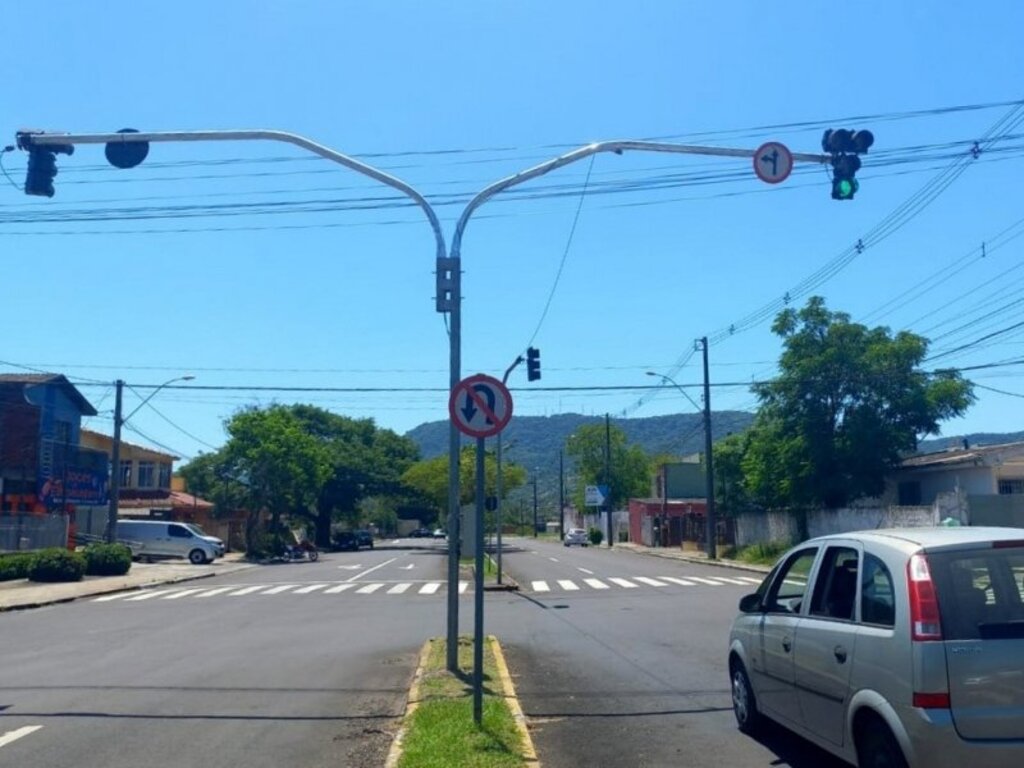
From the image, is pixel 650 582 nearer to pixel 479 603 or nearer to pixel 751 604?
pixel 479 603

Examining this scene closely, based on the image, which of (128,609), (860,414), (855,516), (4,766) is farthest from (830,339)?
(4,766)

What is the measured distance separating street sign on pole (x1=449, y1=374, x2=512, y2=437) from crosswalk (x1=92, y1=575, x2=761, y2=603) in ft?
66.2

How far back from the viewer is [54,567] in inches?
1367

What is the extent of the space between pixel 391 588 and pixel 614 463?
9417 centimetres

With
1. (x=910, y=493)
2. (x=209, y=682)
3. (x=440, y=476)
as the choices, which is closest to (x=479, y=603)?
(x=209, y=682)

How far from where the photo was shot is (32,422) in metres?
50.6

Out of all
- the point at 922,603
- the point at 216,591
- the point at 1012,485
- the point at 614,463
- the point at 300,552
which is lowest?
the point at 216,591

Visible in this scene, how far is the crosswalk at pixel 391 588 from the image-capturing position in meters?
30.7

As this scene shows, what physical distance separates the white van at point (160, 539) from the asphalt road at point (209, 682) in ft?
84.7

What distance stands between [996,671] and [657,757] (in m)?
3.38

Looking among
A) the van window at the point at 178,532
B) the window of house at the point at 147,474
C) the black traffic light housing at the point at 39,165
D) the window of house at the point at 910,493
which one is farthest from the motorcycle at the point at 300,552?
the black traffic light housing at the point at 39,165

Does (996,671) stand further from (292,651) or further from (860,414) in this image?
(860,414)

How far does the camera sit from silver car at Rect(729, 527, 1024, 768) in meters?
5.98

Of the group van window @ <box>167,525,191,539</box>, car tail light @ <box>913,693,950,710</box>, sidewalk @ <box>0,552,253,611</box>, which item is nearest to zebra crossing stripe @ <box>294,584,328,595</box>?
sidewalk @ <box>0,552,253,611</box>
